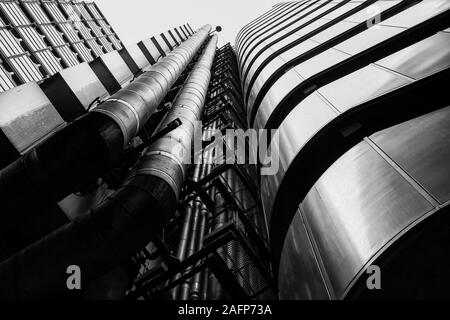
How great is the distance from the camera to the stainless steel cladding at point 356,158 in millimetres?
3461

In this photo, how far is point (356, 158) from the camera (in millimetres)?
4695

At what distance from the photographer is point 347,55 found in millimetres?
7582

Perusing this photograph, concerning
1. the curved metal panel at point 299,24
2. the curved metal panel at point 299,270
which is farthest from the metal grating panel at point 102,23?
the curved metal panel at point 299,270

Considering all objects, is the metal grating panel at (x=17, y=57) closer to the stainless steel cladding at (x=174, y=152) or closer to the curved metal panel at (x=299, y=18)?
the curved metal panel at (x=299, y=18)

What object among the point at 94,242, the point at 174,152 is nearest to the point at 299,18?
the point at 174,152

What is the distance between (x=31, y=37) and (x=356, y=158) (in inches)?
1395

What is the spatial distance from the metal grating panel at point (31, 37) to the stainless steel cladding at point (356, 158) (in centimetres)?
3005

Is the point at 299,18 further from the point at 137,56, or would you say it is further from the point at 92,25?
the point at 92,25

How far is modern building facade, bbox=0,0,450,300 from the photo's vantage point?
3.54 m

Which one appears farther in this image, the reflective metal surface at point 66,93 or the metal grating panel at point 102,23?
the metal grating panel at point 102,23

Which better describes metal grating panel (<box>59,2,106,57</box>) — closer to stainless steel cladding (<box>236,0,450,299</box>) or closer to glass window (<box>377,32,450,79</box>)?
stainless steel cladding (<box>236,0,450,299</box>)

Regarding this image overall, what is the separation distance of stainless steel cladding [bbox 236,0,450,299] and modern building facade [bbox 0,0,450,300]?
2 centimetres
